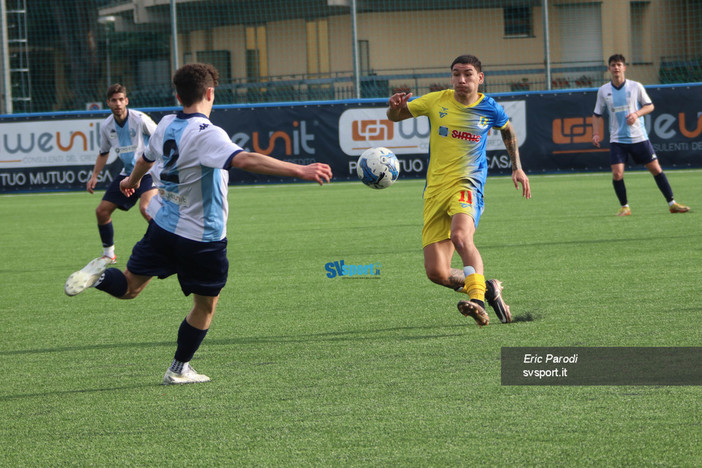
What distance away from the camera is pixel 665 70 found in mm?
24141

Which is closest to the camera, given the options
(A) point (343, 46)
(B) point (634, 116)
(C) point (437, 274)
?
(C) point (437, 274)

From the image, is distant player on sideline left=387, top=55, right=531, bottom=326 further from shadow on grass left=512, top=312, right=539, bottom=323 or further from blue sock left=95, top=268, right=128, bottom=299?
blue sock left=95, top=268, right=128, bottom=299

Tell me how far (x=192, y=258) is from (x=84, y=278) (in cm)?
68

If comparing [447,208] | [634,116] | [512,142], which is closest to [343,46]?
[634,116]

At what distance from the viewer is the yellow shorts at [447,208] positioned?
6746 mm

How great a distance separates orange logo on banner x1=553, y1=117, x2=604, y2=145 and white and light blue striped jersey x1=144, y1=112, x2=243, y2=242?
646 inches

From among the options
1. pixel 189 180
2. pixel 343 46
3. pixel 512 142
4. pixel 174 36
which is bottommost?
pixel 189 180

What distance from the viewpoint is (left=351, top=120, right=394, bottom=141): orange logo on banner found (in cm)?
2091

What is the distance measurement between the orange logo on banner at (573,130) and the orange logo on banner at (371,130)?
3.67 metres

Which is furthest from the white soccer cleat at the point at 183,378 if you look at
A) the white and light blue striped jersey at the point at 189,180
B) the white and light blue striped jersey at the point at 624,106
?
the white and light blue striped jersey at the point at 624,106

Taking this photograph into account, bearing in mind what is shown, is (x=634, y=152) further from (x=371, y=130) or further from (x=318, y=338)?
(x=318, y=338)

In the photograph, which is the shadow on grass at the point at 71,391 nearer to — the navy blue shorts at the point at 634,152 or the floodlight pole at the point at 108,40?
the navy blue shorts at the point at 634,152

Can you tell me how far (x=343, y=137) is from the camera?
21.0 m

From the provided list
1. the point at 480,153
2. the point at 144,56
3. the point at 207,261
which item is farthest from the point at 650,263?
the point at 144,56
